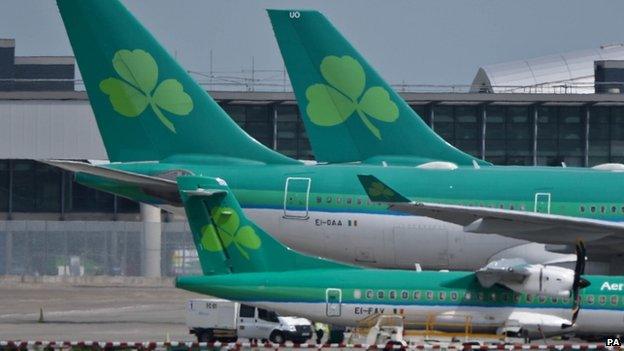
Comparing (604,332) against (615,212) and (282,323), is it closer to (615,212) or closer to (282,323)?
(615,212)

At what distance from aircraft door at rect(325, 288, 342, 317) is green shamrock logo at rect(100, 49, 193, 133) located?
470 inches

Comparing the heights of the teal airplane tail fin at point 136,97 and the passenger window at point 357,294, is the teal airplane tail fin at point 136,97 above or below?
above

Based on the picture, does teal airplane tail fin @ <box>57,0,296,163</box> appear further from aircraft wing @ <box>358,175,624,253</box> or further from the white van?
aircraft wing @ <box>358,175,624,253</box>

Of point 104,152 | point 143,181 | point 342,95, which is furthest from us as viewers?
point 104,152

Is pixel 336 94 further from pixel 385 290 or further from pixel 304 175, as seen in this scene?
pixel 385 290

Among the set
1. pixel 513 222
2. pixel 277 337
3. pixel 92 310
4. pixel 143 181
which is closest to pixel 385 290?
pixel 513 222

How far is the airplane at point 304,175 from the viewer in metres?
46.2

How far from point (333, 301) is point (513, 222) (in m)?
5.65

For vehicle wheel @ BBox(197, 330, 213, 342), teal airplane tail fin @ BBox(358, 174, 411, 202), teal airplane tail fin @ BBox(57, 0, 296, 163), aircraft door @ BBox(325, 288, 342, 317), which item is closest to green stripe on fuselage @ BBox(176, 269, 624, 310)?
aircraft door @ BBox(325, 288, 342, 317)

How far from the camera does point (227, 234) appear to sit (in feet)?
135

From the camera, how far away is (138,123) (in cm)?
5012

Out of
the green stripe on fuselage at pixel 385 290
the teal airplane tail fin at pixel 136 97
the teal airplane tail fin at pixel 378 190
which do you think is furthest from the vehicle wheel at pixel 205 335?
the teal airplane tail fin at pixel 378 190

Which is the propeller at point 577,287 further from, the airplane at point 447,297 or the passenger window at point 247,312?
the passenger window at point 247,312

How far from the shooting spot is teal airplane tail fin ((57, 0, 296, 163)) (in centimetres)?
4994
